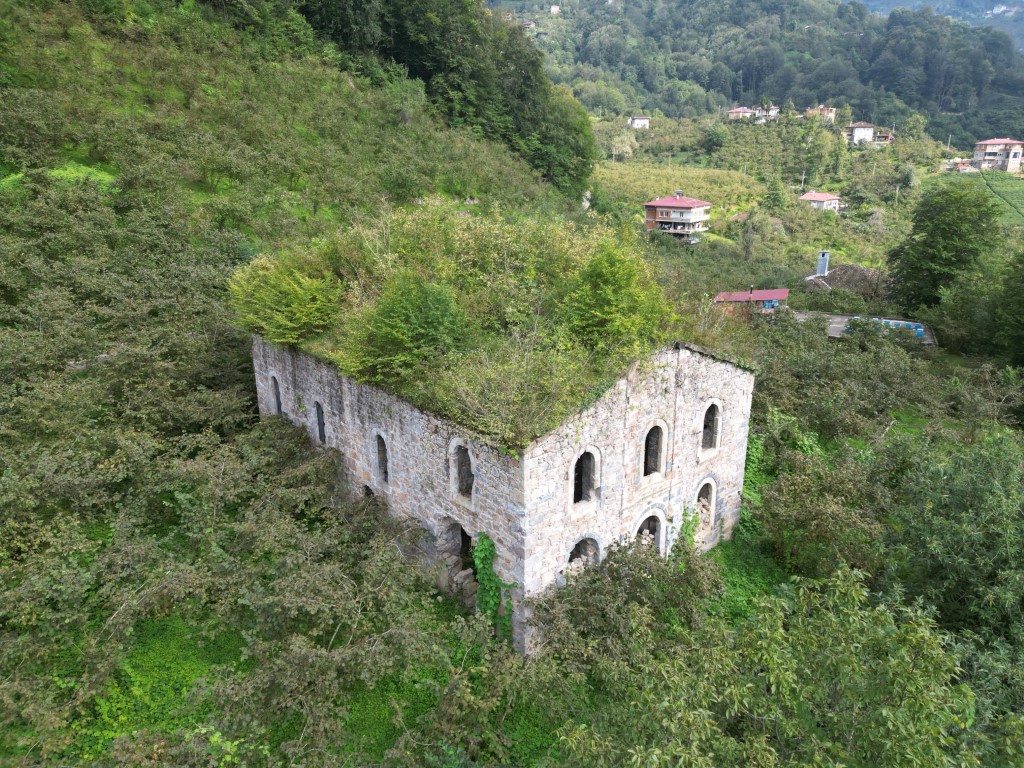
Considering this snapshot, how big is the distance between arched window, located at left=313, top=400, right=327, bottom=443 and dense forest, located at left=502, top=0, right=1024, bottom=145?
11172 centimetres

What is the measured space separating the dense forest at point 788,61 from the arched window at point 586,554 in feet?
364

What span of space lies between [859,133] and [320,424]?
341 ft

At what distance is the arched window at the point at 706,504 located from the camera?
50.4ft

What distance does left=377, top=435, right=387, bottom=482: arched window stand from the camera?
46.1 ft

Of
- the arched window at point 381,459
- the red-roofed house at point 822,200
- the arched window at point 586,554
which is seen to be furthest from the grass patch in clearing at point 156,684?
the red-roofed house at point 822,200

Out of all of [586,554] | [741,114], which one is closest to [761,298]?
[586,554]

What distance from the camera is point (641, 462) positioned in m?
12.8

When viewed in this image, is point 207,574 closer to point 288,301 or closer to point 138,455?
point 138,455

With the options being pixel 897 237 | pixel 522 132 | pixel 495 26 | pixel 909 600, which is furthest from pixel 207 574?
pixel 897 237

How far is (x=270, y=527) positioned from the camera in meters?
12.2

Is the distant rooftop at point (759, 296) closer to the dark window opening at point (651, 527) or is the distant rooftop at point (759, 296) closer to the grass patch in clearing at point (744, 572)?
the grass patch in clearing at point (744, 572)

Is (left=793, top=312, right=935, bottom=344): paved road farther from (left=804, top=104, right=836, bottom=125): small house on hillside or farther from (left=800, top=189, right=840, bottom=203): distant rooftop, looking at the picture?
(left=804, top=104, right=836, bottom=125): small house on hillside

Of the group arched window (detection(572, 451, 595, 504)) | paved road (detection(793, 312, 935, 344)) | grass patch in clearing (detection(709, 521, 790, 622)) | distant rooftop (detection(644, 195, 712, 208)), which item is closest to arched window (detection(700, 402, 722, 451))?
grass patch in clearing (detection(709, 521, 790, 622))

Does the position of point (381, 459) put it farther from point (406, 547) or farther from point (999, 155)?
point (999, 155)
